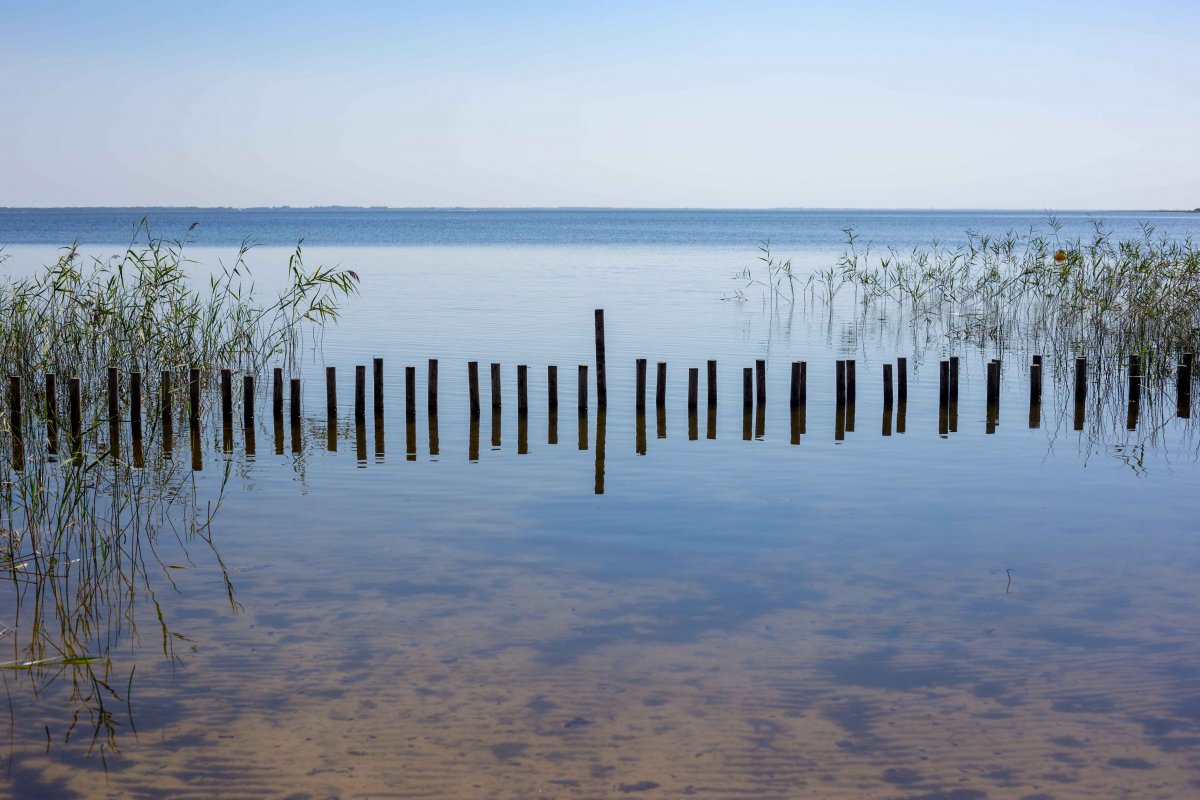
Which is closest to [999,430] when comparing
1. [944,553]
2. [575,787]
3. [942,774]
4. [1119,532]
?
[1119,532]

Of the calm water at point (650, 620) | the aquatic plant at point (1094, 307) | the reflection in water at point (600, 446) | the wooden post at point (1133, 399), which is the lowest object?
the calm water at point (650, 620)

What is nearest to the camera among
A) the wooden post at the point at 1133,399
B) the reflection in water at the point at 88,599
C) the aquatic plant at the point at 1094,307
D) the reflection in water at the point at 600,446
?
the reflection in water at the point at 88,599

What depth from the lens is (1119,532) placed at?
1082 cm

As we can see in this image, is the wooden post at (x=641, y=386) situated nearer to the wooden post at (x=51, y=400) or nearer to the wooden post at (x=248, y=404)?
the wooden post at (x=248, y=404)

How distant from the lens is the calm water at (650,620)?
622 centimetres

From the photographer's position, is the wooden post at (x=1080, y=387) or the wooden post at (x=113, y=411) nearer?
the wooden post at (x=113, y=411)

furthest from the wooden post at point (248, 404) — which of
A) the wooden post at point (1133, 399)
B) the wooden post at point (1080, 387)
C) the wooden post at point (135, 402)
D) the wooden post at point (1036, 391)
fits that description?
the wooden post at point (1133, 399)

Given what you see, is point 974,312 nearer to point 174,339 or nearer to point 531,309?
point 531,309

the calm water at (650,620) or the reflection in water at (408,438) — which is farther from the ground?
the reflection in water at (408,438)

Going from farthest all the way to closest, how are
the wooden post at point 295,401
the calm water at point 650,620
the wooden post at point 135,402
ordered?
the wooden post at point 295,401 → the wooden post at point 135,402 → the calm water at point 650,620

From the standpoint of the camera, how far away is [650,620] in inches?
328

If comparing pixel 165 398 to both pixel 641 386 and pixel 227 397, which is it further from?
pixel 641 386

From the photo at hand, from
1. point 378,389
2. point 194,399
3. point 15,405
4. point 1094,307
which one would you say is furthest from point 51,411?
point 1094,307

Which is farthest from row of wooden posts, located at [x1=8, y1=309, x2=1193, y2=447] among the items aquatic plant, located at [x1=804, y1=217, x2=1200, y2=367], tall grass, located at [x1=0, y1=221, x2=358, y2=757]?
aquatic plant, located at [x1=804, y1=217, x2=1200, y2=367]
